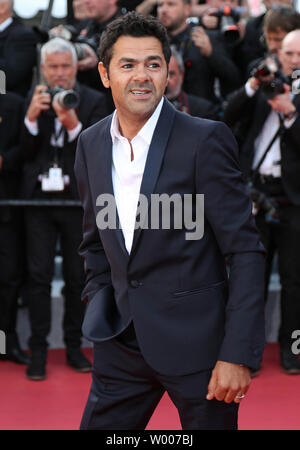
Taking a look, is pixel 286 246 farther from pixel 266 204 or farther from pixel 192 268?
pixel 192 268

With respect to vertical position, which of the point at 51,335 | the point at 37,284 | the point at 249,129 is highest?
the point at 249,129

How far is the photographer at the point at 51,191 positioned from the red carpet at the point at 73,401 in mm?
120

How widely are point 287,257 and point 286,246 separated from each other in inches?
2.4

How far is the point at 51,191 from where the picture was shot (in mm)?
4117

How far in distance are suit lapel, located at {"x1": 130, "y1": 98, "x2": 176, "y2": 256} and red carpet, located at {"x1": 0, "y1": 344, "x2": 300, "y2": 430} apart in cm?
174

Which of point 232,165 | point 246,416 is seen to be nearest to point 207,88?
point 246,416

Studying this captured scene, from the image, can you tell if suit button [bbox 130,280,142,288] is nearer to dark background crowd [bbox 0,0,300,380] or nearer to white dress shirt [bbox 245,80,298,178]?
dark background crowd [bbox 0,0,300,380]

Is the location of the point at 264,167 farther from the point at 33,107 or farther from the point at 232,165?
the point at 232,165

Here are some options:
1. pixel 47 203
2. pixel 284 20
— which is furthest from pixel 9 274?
pixel 284 20

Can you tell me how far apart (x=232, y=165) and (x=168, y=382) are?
59 centimetres

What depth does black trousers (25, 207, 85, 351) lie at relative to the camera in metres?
4.12

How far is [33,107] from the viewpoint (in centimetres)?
402

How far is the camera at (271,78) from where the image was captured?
3.86 metres

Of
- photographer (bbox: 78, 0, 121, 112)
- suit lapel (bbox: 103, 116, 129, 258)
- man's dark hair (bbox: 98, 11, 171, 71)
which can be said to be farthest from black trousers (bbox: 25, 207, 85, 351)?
man's dark hair (bbox: 98, 11, 171, 71)
